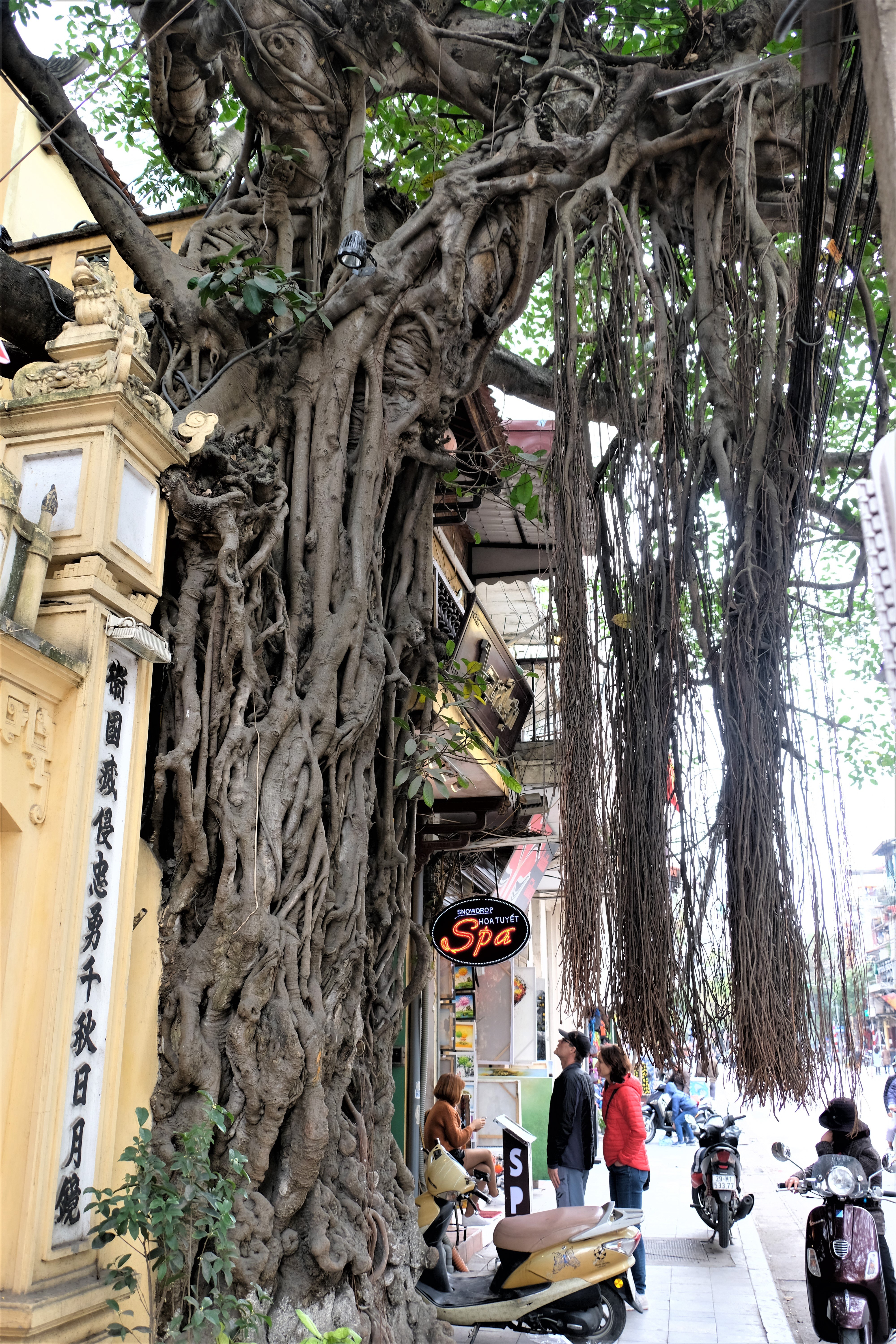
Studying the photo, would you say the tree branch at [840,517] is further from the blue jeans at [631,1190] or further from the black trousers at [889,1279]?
the blue jeans at [631,1190]

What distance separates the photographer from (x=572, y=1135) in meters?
6.88

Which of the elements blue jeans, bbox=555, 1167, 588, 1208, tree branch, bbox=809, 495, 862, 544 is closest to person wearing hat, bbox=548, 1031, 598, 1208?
blue jeans, bbox=555, 1167, 588, 1208

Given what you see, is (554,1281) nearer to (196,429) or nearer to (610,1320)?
(610,1320)

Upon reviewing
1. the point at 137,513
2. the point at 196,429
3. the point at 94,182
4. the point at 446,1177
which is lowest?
the point at 446,1177

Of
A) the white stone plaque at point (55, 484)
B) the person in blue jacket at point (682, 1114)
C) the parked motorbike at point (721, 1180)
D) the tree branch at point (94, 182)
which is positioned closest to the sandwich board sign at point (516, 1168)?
the parked motorbike at point (721, 1180)

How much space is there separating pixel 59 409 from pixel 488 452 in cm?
295

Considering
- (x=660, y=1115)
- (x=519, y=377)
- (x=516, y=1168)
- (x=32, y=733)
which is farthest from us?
(x=660, y=1115)

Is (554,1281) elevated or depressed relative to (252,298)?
depressed

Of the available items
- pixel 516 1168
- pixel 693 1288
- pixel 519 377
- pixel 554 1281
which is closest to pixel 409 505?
pixel 519 377

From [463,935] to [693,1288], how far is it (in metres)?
2.67

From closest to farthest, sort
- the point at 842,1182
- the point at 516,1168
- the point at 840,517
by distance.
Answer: the point at 842,1182 → the point at 840,517 → the point at 516,1168

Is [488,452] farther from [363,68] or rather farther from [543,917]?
[543,917]

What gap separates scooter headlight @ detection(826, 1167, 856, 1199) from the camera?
16.6 feet

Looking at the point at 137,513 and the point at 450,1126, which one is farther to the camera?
the point at 450,1126
